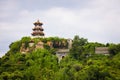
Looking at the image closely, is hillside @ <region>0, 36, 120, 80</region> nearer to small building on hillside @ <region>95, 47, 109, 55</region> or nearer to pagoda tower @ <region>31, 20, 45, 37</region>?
small building on hillside @ <region>95, 47, 109, 55</region>

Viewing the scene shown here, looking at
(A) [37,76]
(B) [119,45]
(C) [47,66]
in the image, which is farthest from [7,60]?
(B) [119,45]

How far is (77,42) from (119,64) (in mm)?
12501

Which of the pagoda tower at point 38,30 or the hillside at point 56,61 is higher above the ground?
the pagoda tower at point 38,30

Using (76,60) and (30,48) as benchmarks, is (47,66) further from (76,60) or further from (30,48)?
(30,48)

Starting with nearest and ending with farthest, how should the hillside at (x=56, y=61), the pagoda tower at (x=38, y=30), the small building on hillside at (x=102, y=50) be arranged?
1. the hillside at (x=56, y=61)
2. the small building on hillside at (x=102, y=50)
3. the pagoda tower at (x=38, y=30)

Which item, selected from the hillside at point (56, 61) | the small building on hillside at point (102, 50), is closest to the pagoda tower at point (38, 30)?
the hillside at point (56, 61)

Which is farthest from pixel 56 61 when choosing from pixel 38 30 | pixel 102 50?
pixel 38 30

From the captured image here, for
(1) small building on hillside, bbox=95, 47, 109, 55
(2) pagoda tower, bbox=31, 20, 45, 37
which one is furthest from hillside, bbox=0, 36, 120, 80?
(2) pagoda tower, bbox=31, 20, 45, 37

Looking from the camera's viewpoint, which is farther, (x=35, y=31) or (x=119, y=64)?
(x=35, y=31)

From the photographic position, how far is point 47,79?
135 ft

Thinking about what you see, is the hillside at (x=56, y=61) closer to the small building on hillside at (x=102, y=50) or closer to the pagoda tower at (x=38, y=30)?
the small building on hillside at (x=102, y=50)

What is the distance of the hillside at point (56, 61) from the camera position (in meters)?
39.2

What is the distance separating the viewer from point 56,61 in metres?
49.9

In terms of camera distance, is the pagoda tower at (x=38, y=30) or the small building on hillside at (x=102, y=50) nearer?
the small building on hillside at (x=102, y=50)
